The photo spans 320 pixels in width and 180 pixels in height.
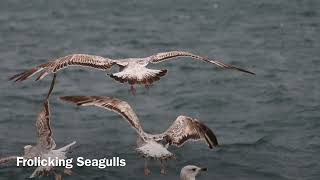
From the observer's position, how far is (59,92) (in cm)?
2156

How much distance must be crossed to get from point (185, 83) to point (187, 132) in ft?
33.6

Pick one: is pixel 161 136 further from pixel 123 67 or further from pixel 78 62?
pixel 78 62

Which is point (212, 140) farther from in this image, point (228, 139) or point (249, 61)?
point (249, 61)

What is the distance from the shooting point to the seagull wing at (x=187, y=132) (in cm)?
1234

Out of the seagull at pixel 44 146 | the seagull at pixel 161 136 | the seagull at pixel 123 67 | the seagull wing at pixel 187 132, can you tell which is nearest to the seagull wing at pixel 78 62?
the seagull at pixel 123 67

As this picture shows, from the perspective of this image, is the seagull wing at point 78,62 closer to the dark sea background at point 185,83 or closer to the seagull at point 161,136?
the seagull at point 161,136

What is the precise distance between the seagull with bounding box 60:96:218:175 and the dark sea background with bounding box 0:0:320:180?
1959 millimetres

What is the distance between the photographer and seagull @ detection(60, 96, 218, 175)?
12.1 m

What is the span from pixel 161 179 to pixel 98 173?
1.30 metres

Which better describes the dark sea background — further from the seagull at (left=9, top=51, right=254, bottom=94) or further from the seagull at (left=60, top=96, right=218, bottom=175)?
the seagull at (left=9, top=51, right=254, bottom=94)

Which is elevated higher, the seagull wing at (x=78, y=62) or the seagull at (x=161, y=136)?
the seagull wing at (x=78, y=62)

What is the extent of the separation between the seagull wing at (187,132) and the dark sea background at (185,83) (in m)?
2.17

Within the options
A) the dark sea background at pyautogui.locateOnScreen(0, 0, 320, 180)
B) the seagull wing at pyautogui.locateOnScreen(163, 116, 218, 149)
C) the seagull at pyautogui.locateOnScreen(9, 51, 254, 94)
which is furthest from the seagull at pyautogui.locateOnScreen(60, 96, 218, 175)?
the dark sea background at pyautogui.locateOnScreen(0, 0, 320, 180)

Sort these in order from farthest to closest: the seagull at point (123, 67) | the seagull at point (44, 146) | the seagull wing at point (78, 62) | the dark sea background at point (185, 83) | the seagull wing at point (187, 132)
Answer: the dark sea background at point (185, 83)
the seagull wing at point (78, 62)
the seagull at point (123, 67)
the seagull at point (44, 146)
the seagull wing at point (187, 132)
